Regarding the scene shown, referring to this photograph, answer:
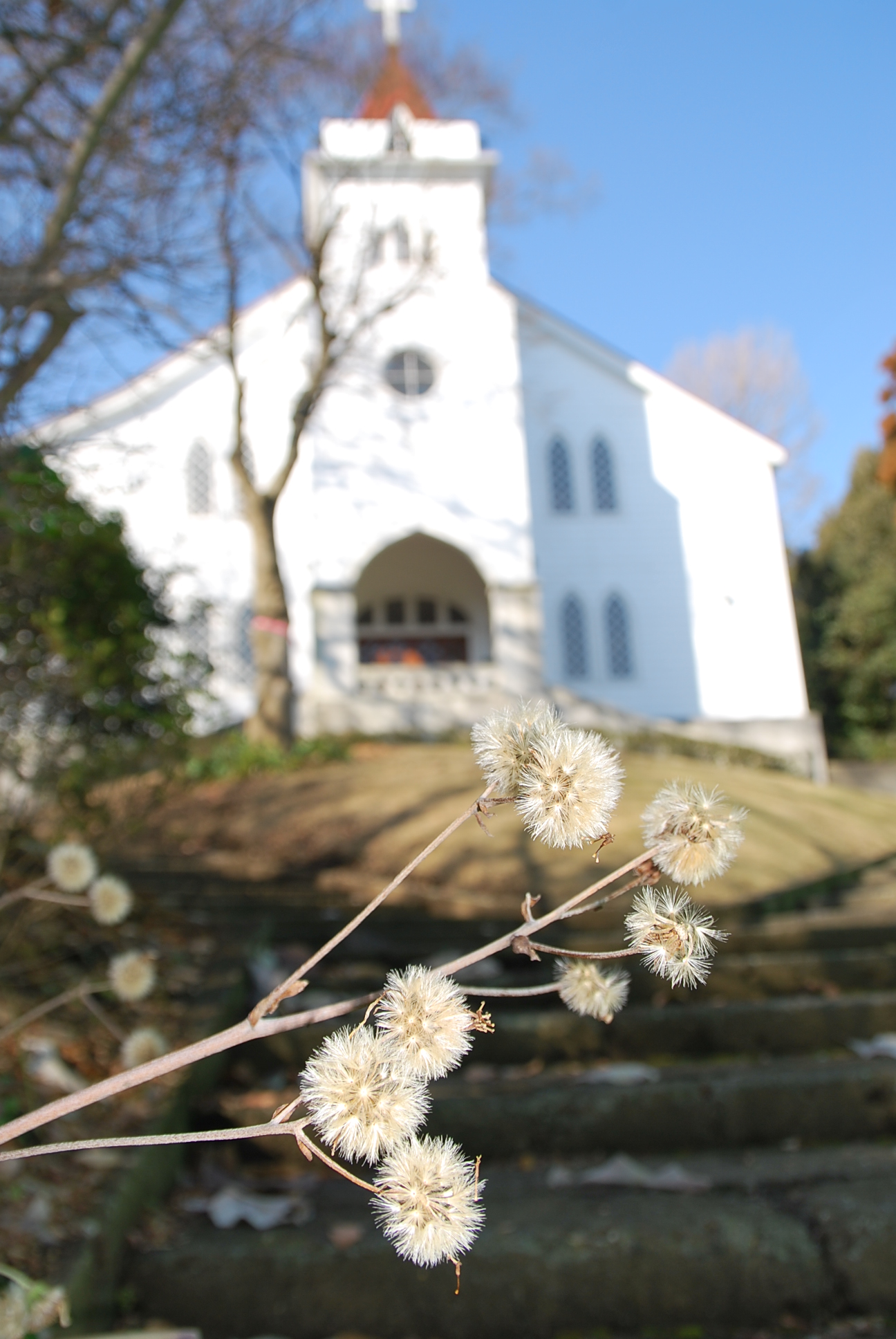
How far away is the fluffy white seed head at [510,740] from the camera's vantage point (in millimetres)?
1088

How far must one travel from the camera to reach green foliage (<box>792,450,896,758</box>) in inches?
1070

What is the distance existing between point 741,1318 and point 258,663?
14.0 metres

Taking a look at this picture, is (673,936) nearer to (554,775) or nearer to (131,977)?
(554,775)

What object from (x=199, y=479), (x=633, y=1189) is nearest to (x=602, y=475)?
(x=199, y=479)

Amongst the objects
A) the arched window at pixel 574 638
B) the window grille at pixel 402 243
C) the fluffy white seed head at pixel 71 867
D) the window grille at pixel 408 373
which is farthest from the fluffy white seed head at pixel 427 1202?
the window grille at pixel 402 243

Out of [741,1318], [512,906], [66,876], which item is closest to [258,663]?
A: [512,906]

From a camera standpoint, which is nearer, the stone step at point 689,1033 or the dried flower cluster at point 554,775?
the dried flower cluster at point 554,775

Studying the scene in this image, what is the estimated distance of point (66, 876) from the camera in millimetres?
3199

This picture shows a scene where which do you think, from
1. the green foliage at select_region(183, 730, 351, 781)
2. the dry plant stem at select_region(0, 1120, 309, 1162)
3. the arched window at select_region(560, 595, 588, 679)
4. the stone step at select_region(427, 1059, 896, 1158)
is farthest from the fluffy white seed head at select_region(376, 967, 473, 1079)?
the arched window at select_region(560, 595, 588, 679)

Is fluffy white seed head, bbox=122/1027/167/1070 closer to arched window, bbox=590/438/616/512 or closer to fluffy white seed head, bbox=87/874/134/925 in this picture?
fluffy white seed head, bbox=87/874/134/925

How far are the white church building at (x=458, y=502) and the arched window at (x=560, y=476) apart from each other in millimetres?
52

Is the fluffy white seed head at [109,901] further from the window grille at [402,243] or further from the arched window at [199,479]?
the window grille at [402,243]

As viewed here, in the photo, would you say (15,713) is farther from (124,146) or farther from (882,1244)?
(882,1244)

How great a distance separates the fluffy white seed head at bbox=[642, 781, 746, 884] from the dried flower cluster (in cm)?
7
